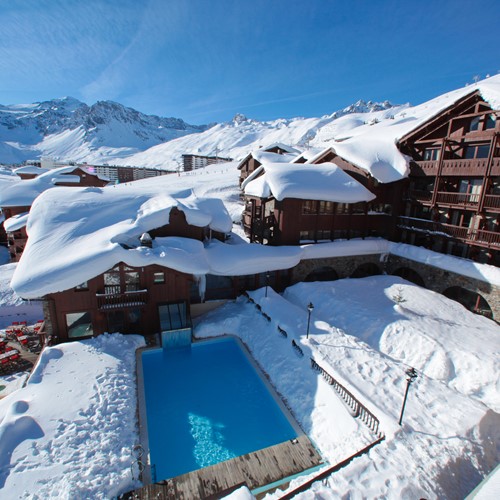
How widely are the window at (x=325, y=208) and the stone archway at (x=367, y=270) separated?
4.57 meters

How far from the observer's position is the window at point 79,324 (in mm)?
12545

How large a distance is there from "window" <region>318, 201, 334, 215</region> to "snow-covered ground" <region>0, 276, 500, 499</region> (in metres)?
6.68

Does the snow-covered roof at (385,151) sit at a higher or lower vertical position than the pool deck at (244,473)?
higher

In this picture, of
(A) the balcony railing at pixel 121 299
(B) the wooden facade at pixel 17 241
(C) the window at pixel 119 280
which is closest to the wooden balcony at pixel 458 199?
(A) the balcony railing at pixel 121 299

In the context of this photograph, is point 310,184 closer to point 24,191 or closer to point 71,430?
point 71,430

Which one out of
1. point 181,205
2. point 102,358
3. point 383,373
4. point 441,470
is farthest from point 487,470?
point 181,205

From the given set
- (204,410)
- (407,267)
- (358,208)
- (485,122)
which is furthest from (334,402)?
(485,122)

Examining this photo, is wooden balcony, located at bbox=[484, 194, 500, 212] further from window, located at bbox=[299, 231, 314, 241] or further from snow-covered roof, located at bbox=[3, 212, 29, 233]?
snow-covered roof, located at bbox=[3, 212, 29, 233]

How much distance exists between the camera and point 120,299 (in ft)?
41.8

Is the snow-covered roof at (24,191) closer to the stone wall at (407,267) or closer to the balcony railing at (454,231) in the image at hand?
the stone wall at (407,267)

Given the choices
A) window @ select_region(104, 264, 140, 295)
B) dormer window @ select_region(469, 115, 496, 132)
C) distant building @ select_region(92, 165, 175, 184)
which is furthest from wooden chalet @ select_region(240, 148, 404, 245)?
distant building @ select_region(92, 165, 175, 184)

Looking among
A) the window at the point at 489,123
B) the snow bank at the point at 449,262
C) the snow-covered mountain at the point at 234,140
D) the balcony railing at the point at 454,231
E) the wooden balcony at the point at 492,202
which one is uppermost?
the snow-covered mountain at the point at 234,140

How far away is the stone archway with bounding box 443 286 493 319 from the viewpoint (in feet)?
50.4

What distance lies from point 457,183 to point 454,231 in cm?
332
